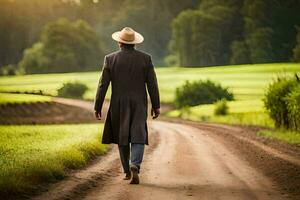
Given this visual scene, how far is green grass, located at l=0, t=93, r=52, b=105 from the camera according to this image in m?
27.6

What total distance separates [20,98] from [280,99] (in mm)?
13733

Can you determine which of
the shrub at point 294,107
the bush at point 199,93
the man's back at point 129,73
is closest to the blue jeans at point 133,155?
the man's back at point 129,73

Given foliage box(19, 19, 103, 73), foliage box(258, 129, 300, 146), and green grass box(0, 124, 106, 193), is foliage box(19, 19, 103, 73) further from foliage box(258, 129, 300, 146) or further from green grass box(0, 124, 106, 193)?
green grass box(0, 124, 106, 193)

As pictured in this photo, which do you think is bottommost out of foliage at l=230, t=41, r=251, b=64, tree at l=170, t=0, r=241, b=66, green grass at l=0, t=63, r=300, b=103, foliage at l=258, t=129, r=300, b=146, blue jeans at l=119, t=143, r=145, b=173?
foliage at l=258, t=129, r=300, b=146

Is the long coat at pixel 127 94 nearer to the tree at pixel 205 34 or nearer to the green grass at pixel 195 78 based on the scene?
the green grass at pixel 195 78

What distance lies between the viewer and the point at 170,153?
13609 mm

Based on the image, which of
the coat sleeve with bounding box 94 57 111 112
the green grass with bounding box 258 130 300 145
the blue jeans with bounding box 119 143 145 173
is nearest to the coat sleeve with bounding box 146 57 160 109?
the coat sleeve with bounding box 94 57 111 112

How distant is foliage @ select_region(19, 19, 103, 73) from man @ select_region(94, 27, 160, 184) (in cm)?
3073

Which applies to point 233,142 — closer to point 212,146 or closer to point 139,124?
point 212,146

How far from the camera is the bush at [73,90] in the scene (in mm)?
36062

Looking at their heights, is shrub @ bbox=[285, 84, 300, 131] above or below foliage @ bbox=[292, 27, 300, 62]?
below

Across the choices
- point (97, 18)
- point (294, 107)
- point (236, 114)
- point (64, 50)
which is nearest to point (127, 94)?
point (294, 107)

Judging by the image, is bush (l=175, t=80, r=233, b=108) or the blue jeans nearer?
the blue jeans

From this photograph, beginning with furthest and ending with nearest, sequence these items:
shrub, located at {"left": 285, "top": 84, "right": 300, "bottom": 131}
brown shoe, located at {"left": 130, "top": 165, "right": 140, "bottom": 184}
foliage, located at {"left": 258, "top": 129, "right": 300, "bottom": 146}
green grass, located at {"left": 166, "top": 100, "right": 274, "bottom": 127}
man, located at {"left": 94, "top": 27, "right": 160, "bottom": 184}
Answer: green grass, located at {"left": 166, "top": 100, "right": 274, "bottom": 127}, shrub, located at {"left": 285, "top": 84, "right": 300, "bottom": 131}, foliage, located at {"left": 258, "top": 129, "right": 300, "bottom": 146}, man, located at {"left": 94, "top": 27, "right": 160, "bottom": 184}, brown shoe, located at {"left": 130, "top": 165, "right": 140, "bottom": 184}
